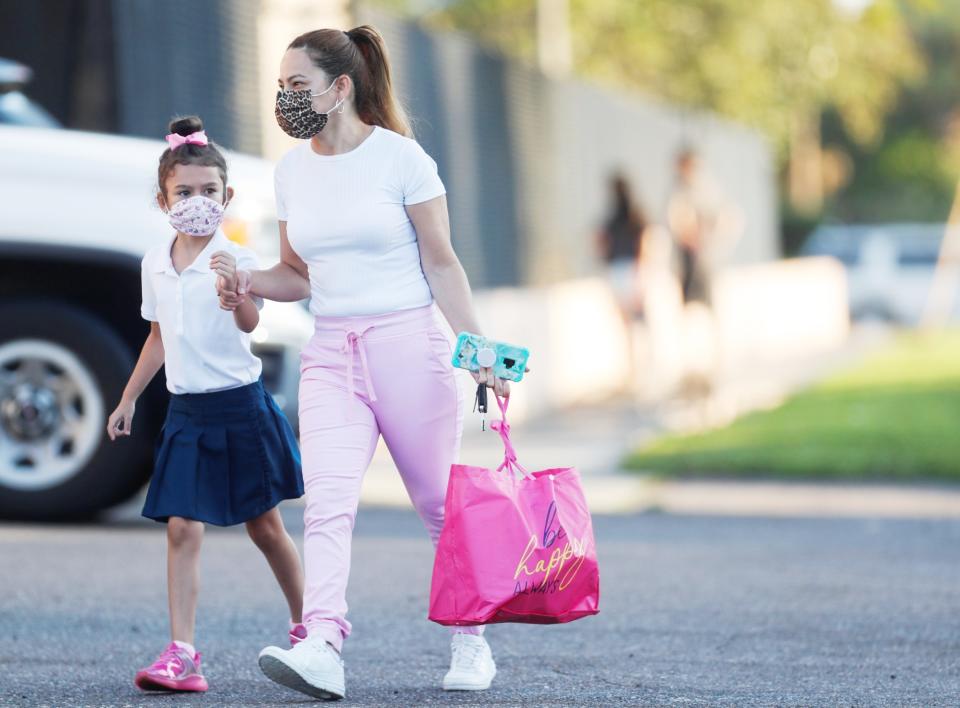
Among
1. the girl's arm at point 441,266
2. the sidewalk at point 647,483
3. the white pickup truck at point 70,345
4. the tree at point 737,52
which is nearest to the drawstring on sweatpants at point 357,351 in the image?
the girl's arm at point 441,266

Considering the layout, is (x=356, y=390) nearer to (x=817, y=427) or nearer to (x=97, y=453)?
(x=97, y=453)

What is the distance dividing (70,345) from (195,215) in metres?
3.50

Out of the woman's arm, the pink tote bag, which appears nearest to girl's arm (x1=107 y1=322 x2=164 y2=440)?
the woman's arm

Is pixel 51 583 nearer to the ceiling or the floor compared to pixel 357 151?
nearer to the floor

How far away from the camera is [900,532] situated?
9.60 metres

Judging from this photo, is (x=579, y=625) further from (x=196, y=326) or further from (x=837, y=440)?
(x=837, y=440)

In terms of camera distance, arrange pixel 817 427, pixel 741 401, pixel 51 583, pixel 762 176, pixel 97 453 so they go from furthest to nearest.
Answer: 1. pixel 762 176
2. pixel 741 401
3. pixel 817 427
4. pixel 97 453
5. pixel 51 583

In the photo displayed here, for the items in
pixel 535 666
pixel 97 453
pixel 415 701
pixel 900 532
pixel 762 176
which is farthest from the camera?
pixel 762 176

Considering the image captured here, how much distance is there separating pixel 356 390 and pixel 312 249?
0.39 m

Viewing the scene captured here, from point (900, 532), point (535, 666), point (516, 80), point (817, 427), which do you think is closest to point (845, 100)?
point (516, 80)

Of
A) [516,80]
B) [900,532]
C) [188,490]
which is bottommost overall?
[900,532]

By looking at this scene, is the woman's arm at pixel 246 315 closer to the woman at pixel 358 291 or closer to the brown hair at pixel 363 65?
the woman at pixel 358 291

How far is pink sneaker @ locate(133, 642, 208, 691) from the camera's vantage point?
196 inches

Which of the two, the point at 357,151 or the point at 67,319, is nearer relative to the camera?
the point at 357,151
